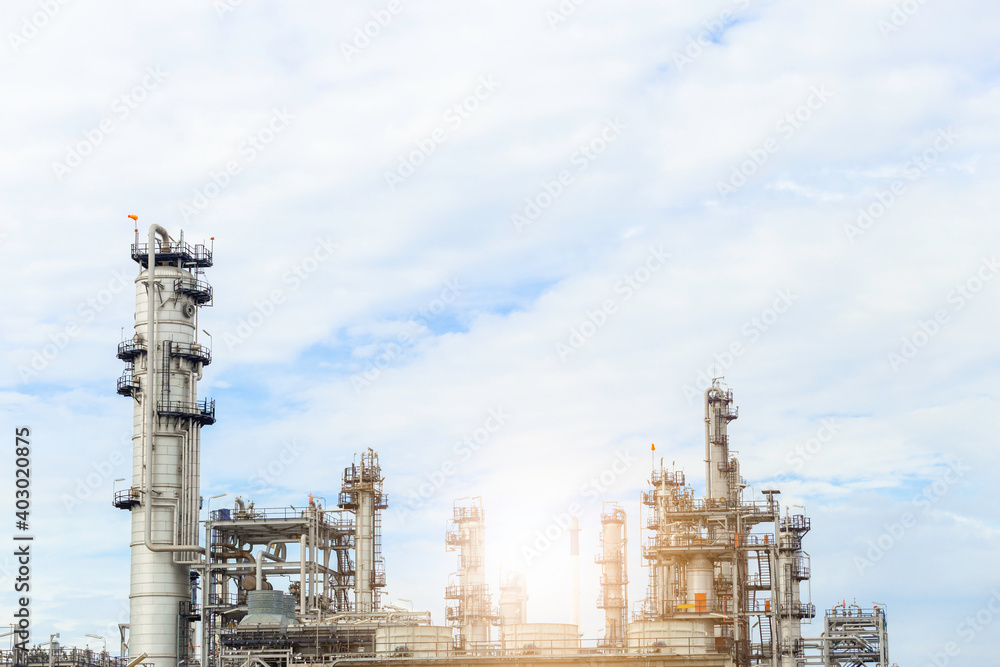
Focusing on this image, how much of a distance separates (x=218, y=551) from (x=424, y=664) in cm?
1805

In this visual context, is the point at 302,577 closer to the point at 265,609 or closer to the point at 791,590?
the point at 265,609

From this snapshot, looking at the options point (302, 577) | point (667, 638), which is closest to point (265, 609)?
point (302, 577)

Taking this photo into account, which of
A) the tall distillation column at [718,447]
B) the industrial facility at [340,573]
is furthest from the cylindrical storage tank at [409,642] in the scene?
the tall distillation column at [718,447]

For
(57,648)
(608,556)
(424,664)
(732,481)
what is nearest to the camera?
(424,664)

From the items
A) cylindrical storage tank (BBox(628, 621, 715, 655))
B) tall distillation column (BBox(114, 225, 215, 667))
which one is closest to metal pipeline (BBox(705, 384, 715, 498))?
cylindrical storage tank (BBox(628, 621, 715, 655))

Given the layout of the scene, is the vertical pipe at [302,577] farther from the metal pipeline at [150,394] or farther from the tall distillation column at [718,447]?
the tall distillation column at [718,447]

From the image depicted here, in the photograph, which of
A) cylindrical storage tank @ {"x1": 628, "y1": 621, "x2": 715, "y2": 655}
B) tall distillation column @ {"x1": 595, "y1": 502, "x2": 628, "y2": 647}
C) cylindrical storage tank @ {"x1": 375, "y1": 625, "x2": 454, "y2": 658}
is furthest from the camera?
tall distillation column @ {"x1": 595, "y1": 502, "x2": 628, "y2": 647}

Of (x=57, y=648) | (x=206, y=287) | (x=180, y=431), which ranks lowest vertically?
(x=57, y=648)

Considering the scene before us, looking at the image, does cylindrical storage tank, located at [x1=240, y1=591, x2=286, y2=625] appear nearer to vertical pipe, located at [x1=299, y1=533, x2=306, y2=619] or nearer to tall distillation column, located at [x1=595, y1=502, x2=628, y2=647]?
vertical pipe, located at [x1=299, y1=533, x2=306, y2=619]

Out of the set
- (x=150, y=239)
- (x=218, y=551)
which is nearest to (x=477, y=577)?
(x=218, y=551)

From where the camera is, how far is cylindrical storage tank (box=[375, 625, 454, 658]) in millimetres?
77500

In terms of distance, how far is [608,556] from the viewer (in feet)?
348

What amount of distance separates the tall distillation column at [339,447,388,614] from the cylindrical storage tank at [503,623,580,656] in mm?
17190

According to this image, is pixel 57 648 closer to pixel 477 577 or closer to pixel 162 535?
pixel 162 535
